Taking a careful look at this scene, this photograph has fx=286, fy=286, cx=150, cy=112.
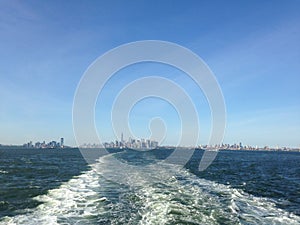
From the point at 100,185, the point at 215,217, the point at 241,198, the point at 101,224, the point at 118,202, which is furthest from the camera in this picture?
the point at 100,185

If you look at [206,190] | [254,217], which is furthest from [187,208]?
[206,190]

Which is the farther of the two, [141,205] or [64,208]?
[141,205]

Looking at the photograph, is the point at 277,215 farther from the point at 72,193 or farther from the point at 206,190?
the point at 72,193

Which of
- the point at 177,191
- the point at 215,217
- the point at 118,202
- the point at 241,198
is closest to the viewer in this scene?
the point at 215,217

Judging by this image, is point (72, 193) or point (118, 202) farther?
point (72, 193)

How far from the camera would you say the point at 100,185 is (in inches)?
1187

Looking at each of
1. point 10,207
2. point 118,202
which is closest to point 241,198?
point 118,202

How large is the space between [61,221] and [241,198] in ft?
50.4

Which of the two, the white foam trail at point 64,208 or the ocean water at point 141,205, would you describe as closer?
the white foam trail at point 64,208

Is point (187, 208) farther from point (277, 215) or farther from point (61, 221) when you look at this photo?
point (61, 221)

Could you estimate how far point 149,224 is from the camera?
16.6 metres

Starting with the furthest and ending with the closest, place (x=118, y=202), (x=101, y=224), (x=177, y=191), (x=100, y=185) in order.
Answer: (x=100, y=185) → (x=177, y=191) → (x=118, y=202) → (x=101, y=224)

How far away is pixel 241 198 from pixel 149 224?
1133 cm

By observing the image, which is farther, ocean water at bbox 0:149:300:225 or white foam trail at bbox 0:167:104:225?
ocean water at bbox 0:149:300:225
